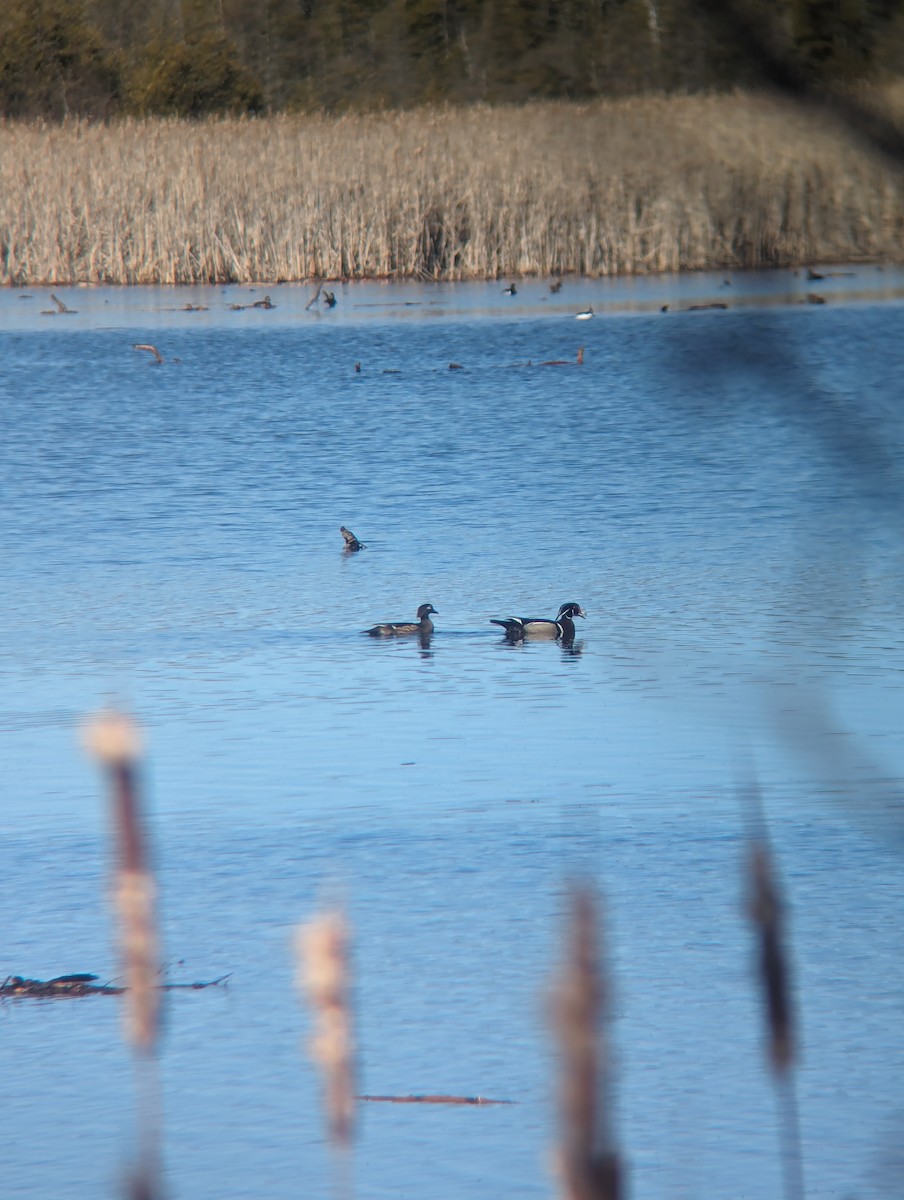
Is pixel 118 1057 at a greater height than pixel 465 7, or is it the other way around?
pixel 465 7

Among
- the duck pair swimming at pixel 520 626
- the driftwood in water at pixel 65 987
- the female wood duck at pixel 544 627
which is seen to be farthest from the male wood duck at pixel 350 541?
the driftwood in water at pixel 65 987

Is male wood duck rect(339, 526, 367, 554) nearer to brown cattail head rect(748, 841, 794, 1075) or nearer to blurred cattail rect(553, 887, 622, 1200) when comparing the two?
brown cattail head rect(748, 841, 794, 1075)

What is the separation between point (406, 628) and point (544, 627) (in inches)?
20.0

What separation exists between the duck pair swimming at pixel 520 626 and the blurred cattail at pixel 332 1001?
592 centimetres

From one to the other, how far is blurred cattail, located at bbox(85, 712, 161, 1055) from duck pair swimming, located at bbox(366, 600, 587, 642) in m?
5.93

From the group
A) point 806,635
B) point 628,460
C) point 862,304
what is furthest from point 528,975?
point 862,304

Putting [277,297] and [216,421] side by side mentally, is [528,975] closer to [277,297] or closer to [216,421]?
[216,421]

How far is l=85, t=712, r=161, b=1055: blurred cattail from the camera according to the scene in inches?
28.1

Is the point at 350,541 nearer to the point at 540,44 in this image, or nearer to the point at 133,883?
the point at 540,44

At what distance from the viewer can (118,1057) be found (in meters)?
3.38

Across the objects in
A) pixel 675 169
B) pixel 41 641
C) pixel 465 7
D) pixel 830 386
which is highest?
pixel 465 7

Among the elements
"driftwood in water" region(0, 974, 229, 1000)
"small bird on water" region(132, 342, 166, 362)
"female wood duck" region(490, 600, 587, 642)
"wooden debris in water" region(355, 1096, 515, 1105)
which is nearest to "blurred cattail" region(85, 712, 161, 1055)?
"wooden debris in water" region(355, 1096, 515, 1105)

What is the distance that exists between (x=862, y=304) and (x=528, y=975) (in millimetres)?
13146

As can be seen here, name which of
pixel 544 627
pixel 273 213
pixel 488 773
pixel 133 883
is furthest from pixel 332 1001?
pixel 273 213
